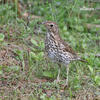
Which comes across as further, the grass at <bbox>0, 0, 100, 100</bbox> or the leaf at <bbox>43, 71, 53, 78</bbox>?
the leaf at <bbox>43, 71, 53, 78</bbox>

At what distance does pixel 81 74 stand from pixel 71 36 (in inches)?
63.9

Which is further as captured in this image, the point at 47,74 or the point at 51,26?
the point at 47,74

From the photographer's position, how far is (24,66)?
6.54 metres

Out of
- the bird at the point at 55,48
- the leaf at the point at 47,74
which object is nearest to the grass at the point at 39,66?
the leaf at the point at 47,74

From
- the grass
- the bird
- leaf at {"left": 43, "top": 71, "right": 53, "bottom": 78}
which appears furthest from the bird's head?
leaf at {"left": 43, "top": 71, "right": 53, "bottom": 78}

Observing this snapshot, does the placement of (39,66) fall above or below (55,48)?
below

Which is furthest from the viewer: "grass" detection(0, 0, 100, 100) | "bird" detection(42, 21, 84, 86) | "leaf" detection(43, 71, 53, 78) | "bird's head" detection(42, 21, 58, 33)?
"leaf" detection(43, 71, 53, 78)

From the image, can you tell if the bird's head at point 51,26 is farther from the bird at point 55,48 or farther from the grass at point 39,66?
the grass at point 39,66

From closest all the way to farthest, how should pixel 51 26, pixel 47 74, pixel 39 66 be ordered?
1. pixel 51 26
2. pixel 47 74
3. pixel 39 66

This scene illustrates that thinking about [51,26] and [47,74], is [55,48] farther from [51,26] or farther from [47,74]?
[47,74]

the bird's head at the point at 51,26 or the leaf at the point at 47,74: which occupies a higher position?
the bird's head at the point at 51,26

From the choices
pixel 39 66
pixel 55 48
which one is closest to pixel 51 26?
pixel 55 48

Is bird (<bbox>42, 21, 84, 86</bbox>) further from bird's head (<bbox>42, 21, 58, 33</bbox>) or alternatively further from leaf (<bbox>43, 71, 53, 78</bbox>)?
leaf (<bbox>43, 71, 53, 78</bbox>)

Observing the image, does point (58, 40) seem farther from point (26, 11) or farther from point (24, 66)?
point (26, 11)
